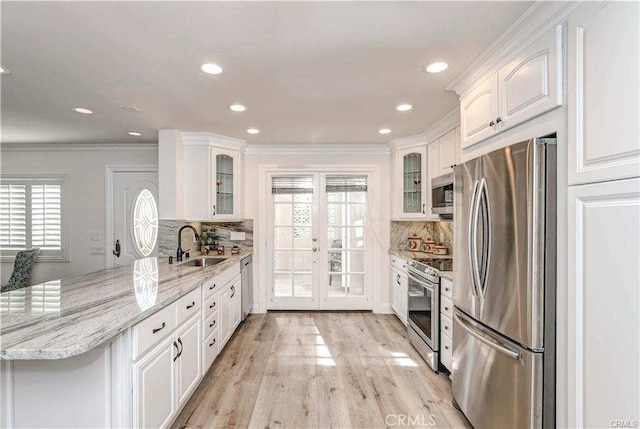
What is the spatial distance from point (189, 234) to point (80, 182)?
1878 mm

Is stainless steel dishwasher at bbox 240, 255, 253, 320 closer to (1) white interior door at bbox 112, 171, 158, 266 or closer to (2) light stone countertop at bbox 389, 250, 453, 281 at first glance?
(1) white interior door at bbox 112, 171, 158, 266

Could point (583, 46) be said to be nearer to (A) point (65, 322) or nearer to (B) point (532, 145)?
(B) point (532, 145)

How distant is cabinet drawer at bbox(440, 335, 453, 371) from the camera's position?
8.39ft

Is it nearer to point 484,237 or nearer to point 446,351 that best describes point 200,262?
point 446,351

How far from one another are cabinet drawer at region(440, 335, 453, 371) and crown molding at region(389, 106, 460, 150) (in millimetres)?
2032

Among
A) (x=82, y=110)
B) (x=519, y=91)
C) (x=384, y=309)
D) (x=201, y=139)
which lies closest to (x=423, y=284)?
(x=384, y=309)

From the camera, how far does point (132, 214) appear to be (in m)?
4.32

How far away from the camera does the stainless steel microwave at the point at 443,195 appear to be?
283 centimetres

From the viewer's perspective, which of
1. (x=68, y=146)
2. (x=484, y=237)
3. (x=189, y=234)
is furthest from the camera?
(x=68, y=146)

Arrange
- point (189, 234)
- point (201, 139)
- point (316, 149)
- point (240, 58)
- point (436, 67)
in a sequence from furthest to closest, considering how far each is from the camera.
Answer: point (316, 149)
point (189, 234)
point (201, 139)
point (436, 67)
point (240, 58)

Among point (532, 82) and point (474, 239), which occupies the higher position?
point (532, 82)

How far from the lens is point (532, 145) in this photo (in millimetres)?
1454

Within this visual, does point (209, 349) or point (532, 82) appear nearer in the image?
point (532, 82)

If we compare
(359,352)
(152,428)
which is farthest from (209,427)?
(359,352)
